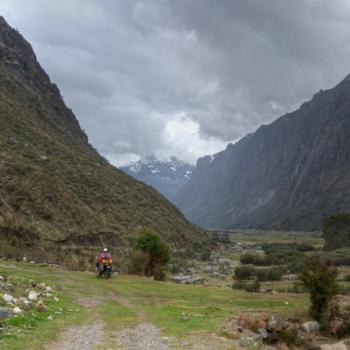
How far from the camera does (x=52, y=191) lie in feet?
216

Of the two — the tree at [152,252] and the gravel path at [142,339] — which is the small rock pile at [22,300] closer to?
the gravel path at [142,339]

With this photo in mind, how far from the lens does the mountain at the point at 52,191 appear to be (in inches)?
2157

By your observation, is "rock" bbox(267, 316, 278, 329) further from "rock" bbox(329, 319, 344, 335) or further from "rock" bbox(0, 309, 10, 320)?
"rock" bbox(0, 309, 10, 320)

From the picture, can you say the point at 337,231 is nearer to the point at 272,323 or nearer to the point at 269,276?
the point at 269,276

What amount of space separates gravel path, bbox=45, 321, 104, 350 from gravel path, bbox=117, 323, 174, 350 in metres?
0.83

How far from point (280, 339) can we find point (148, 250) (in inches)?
1011

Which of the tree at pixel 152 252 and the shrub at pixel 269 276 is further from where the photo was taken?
the shrub at pixel 269 276

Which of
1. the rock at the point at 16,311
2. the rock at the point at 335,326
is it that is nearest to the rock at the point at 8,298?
the rock at the point at 16,311

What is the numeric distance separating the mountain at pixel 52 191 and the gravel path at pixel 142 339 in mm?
28716

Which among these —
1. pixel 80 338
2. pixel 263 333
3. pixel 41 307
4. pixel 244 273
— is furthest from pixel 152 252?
pixel 80 338

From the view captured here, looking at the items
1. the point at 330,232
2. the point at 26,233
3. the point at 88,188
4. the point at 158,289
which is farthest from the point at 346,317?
the point at 330,232

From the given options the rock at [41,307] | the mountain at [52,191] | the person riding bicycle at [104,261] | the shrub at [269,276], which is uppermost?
the mountain at [52,191]

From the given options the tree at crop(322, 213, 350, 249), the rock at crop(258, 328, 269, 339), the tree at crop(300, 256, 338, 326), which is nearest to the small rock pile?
the rock at crop(258, 328, 269, 339)

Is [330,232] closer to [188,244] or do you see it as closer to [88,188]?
[188,244]
